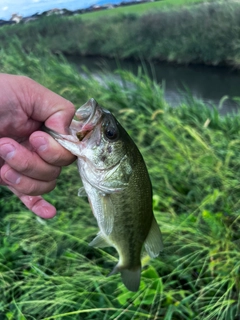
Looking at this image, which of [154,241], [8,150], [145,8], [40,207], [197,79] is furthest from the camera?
[145,8]

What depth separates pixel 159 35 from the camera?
384 inches

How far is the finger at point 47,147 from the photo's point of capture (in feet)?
3.74

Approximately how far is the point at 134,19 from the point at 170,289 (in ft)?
28.9

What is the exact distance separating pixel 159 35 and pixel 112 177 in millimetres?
9327

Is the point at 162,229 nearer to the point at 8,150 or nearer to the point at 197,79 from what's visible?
the point at 8,150

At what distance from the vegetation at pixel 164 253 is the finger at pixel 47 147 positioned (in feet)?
2.65

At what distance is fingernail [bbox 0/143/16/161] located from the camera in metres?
1.16

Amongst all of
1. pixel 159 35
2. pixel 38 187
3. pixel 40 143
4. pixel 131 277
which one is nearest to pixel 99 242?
pixel 131 277

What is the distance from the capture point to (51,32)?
8.95m

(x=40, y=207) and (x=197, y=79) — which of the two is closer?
(x=40, y=207)

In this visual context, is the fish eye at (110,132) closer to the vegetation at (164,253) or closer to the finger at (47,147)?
the finger at (47,147)

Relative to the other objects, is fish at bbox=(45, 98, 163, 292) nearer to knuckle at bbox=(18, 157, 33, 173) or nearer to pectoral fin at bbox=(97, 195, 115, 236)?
pectoral fin at bbox=(97, 195, 115, 236)

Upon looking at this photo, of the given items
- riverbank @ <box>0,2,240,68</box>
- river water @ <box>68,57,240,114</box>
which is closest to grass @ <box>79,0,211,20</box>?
riverbank @ <box>0,2,240,68</box>

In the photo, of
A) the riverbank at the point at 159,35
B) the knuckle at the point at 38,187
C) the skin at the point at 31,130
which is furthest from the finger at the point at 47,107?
the riverbank at the point at 159,35
